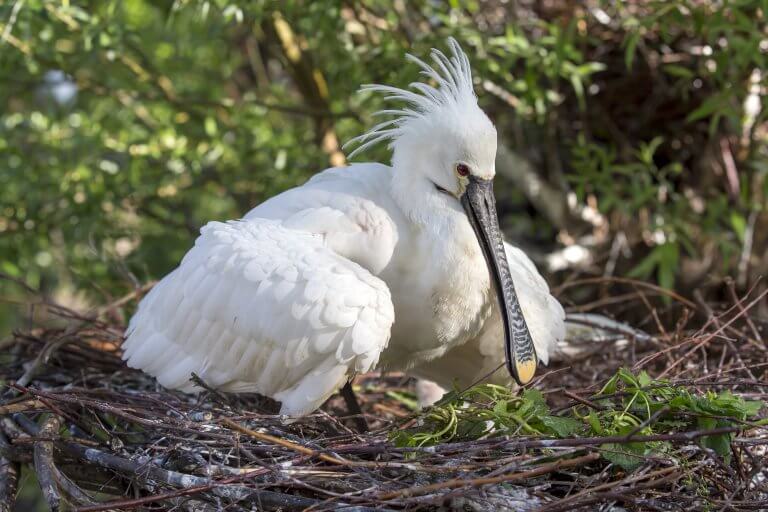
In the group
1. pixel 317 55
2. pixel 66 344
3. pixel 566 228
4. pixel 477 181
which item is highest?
pixel 477 181

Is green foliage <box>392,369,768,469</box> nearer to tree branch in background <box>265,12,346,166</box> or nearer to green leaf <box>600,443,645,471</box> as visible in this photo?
green leaf <box>600,443,645,471</box>

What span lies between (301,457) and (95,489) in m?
1.49

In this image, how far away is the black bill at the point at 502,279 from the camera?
15.6ft

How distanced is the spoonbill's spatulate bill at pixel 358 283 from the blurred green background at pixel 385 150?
1.41 metres

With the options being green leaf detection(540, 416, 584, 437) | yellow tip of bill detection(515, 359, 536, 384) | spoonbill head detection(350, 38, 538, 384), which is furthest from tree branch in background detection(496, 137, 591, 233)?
green leaf detection(540, 416, 584, 437)

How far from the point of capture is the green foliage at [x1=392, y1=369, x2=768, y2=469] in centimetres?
382

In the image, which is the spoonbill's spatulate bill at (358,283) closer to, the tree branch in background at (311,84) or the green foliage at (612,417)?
the green foliage at (612,417)

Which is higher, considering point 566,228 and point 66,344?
point 66,344

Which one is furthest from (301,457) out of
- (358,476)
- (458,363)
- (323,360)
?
(458,363)

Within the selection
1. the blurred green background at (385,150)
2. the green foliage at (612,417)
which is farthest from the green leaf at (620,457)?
the blurred green background at (385,150)

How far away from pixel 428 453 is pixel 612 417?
80 cm

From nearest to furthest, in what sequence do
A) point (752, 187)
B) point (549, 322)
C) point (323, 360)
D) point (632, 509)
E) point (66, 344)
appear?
1. point (632, 509)
2. point (323, 360)
3. point (549, 322)
4. point (66, 344)
5. point (752, 187)

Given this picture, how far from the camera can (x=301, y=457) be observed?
3.85 m

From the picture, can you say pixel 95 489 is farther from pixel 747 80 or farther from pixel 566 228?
pixel 747 80
